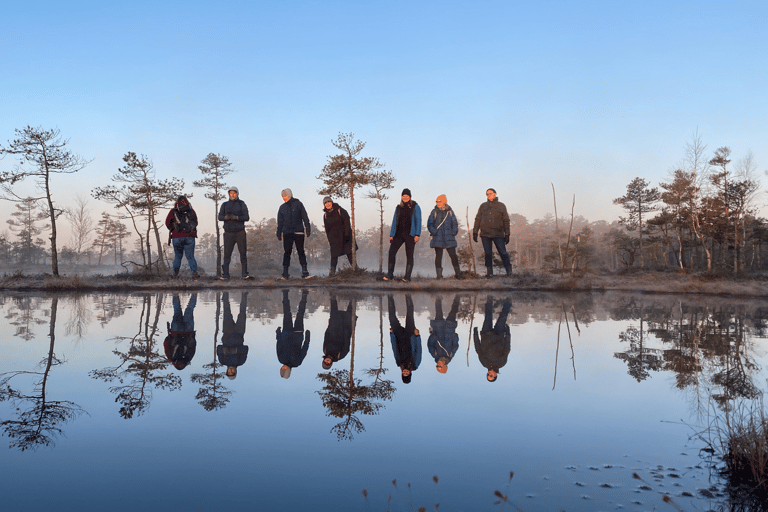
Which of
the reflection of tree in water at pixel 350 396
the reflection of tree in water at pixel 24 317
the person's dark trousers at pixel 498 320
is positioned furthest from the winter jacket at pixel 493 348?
the reflection of tree in water at pixel 24 317

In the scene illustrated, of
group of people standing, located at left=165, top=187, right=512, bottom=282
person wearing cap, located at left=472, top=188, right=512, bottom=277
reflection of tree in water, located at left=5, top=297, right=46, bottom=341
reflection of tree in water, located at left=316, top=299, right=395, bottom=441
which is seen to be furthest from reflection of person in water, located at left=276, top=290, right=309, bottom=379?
person wearing cap, located at left=472, top=188, right=512, bottom=277

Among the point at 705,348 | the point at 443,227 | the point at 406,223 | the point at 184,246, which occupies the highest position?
the point at 406,223

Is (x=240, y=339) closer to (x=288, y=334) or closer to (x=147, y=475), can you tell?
(x=288, y=334)

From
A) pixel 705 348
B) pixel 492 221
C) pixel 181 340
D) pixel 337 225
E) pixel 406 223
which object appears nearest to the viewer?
pixel 705 348

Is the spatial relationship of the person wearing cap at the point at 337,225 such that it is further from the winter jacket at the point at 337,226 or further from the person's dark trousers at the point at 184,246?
the person's dark trousers at the point at 184,246

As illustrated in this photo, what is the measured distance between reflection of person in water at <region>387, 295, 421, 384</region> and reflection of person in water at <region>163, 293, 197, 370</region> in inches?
88.4

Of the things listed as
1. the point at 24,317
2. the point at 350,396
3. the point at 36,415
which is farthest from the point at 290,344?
the point at 24,317

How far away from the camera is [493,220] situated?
54.8ft

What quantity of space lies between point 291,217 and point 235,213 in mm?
1909

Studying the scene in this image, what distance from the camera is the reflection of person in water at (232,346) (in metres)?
5.06

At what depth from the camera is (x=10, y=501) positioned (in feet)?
7.01

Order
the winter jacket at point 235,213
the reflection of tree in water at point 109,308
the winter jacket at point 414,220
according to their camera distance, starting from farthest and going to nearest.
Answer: the winter jacket at point 235,213, the winter jacket at point 414,220, the reflection of tree in water at point 109,308

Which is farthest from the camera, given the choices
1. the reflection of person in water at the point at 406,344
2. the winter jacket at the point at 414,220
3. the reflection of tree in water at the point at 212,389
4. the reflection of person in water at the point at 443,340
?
the winter jacket at the point at 414,220

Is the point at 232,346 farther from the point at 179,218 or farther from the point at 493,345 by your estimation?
the point at 179,218
